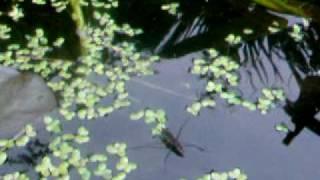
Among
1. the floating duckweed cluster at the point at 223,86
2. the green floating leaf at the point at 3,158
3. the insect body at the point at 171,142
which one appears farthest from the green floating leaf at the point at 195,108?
the green floating leaf at the point at 3,158

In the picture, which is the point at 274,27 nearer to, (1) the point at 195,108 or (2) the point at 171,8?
(2) the point at 171,8

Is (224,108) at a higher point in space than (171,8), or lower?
lower

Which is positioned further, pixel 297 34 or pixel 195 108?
pixel 297 34

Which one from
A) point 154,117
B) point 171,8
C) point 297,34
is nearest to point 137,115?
point 154,117

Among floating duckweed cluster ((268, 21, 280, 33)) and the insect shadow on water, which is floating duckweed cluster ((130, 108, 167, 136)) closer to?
the insect shadow on water

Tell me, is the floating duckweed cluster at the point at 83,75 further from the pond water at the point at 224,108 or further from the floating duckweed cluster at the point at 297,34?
the floating duckweed cluster at the point at 297,34

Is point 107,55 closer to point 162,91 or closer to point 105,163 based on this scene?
point 162,91

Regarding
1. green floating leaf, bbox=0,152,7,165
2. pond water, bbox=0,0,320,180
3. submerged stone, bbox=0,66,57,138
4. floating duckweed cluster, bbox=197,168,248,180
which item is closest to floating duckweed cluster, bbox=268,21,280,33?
pond water, bbox=0,0,320,180
